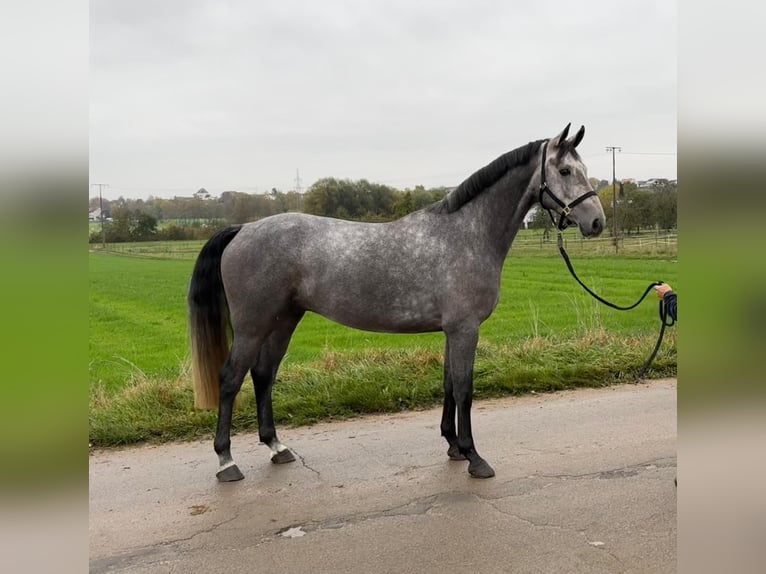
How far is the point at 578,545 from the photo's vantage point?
98.6 inches

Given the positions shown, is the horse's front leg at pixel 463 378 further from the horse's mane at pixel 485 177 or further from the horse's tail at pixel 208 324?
the horse's tail at pixel 208 324

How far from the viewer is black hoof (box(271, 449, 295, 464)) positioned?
12.0ft

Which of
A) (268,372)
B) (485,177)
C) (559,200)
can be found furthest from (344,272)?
(559,200)

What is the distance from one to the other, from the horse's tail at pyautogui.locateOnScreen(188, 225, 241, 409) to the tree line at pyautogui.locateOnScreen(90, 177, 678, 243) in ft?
18.5

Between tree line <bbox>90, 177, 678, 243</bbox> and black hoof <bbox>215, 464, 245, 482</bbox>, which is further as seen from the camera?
tree line <bbox>90, 177, 678, 243</bbox>

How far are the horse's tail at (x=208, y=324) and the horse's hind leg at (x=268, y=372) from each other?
0.85 feet

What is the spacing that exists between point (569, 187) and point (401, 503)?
80.3 inches

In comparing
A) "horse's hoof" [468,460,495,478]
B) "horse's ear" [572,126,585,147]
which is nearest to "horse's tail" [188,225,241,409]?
"horse's hoof" [468,460,495,478]

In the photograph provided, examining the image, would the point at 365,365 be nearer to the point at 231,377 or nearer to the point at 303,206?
the point at 231,377

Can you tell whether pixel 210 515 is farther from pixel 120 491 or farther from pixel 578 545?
pixel 578 545

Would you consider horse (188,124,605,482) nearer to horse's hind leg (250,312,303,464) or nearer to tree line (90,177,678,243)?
horse's hind leg (250,312,303,464)

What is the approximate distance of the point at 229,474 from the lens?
11.1ft

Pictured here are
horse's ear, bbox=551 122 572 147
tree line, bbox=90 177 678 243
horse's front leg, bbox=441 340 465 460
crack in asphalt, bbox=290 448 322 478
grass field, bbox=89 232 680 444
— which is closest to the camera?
horse's ear, bbox=551 122 572 147
